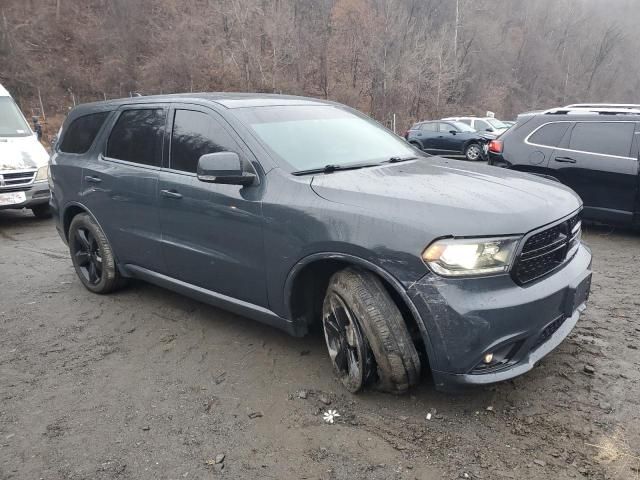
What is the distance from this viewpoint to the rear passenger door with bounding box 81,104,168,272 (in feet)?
12.4

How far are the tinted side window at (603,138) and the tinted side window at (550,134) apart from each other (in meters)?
0.14

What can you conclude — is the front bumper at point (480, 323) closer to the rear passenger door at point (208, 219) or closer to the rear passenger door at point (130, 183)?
the rear passenger door at point (208, 219)

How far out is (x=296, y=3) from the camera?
1750 inches

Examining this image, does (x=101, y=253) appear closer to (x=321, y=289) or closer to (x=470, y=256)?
(x=321, y=289)

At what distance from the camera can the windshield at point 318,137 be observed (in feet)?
10.4

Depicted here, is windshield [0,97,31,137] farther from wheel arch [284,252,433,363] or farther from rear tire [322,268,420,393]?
rear tire [322,268,420,393]

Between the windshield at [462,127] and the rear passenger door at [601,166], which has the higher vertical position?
the rear passenger door at [601,166]

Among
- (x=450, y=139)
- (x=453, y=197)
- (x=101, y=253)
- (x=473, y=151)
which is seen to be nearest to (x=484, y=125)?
(x=450, y=139)

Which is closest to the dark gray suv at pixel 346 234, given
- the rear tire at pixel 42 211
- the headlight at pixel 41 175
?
the headlight at pixel 41 175

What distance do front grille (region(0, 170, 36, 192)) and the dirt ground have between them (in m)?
4.47

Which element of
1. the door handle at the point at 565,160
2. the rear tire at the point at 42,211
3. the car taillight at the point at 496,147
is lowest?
the rear tire at the point at 42,211

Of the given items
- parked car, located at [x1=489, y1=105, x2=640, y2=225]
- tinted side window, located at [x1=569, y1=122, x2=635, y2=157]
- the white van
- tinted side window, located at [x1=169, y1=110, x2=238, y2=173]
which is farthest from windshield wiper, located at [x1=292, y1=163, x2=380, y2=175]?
the white van

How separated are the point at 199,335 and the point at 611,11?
308 ft

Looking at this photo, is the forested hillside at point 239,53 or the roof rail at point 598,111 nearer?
the roof rail at point 598,111
